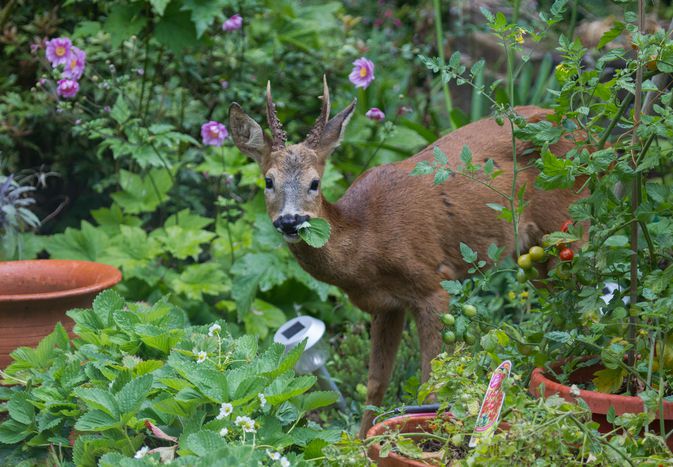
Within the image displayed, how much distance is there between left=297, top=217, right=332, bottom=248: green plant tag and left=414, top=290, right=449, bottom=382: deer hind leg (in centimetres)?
63

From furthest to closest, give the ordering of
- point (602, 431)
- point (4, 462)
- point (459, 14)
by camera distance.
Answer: point (459, 14), point (4, 462), point (602, 431)

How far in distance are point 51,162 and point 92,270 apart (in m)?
2.79

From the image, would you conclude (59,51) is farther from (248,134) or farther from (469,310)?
(469,310)

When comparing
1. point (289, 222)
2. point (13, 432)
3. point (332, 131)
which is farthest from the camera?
point (332, 131)

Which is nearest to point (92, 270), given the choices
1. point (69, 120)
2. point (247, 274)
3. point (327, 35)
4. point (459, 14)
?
point (247, 274)

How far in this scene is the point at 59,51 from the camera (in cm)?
558

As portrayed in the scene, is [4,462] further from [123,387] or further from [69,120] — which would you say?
[69,120]

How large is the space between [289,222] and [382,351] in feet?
3.14

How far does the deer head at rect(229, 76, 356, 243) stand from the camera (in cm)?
388

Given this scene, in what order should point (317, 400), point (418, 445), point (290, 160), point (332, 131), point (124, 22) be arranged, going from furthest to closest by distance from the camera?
point (124, 22), point (332, 131), point (290, 160), point (317, 400), point (418, 445)

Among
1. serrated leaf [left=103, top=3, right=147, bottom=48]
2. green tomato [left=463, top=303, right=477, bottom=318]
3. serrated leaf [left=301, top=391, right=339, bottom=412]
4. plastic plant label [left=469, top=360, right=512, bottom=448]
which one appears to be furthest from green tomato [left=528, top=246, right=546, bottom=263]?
serrated leaf [left=103, top=3, right=147, bottom=48]

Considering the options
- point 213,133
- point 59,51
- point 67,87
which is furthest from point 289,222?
point 59,51

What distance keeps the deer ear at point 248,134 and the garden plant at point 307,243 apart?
227 millimetres

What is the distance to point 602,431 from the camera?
2865 millimetres
